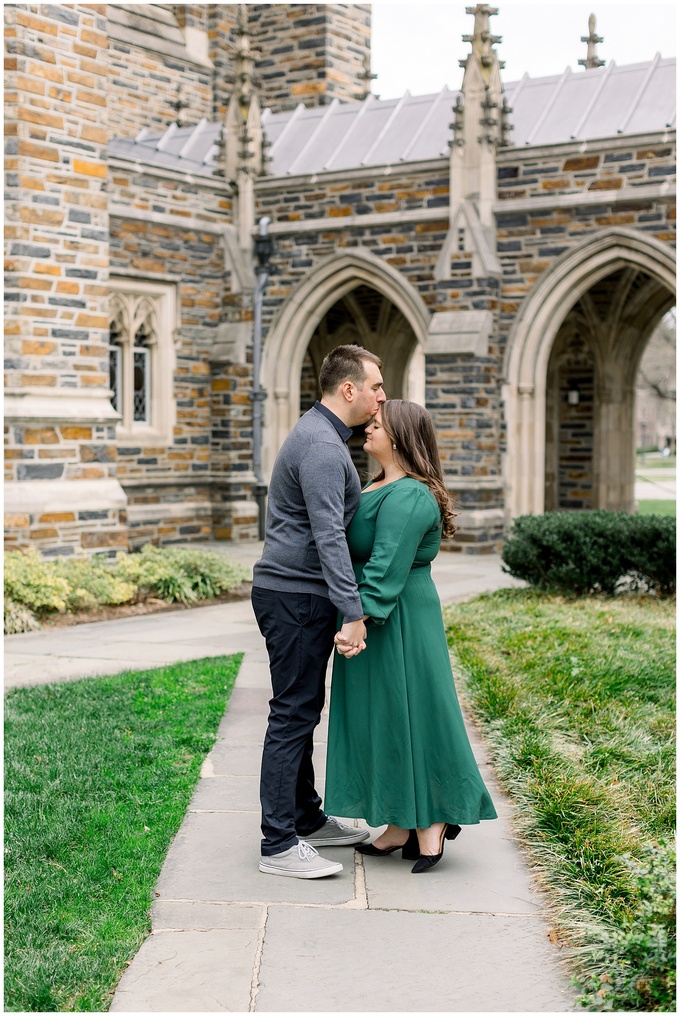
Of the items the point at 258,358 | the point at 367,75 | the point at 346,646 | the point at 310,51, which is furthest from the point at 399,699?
the point at 367,75

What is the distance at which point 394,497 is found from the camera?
12.6 feet

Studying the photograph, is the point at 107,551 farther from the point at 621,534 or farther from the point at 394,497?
the point at 394,497

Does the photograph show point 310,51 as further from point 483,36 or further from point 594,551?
point 594,551

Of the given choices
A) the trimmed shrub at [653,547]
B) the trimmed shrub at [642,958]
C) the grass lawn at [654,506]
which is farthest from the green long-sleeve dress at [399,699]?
the grass lawn at [654,506]

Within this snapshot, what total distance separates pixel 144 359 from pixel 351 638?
11726 millimetres

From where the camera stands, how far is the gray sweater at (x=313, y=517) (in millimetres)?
3703

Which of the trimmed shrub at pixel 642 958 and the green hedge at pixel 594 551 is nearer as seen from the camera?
the trimmed shrub at pixel 642 958

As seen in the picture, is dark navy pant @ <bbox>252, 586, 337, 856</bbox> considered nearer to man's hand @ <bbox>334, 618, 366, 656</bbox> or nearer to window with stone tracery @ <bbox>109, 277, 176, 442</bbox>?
man's hand @ <bbox>334, 618, 366, 656</bbox>

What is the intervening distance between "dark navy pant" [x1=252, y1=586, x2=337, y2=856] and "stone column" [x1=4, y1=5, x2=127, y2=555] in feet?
20.8

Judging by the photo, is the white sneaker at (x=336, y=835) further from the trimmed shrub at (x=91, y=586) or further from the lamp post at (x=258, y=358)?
the lamp post at (x=258, y=358)

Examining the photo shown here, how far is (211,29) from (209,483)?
895cm

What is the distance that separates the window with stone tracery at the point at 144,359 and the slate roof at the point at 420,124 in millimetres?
1690

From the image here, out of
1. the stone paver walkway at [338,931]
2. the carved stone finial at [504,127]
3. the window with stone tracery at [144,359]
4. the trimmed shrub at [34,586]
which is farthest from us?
the window with stone tracery at [144,359]

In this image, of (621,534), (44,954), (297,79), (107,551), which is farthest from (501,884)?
(297,79)
